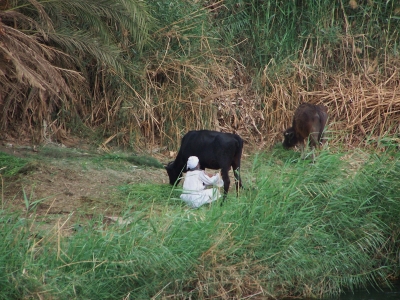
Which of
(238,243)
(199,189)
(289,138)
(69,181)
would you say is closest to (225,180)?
(199,189)

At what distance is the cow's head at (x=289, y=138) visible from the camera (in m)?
11.2

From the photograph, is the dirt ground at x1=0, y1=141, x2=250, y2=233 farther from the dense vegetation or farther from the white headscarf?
the white headscarf

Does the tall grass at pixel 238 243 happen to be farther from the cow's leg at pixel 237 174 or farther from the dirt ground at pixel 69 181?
the dirt ground at pixel 69 181

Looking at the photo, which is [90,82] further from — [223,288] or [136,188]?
[223,288]

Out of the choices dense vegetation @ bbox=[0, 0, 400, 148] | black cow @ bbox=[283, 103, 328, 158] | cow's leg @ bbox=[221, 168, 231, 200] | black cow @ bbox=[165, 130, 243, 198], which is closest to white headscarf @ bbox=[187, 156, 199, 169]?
black cow @ bbox=[165, 130, 243, 198]

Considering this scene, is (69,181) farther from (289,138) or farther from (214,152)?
(289,138)

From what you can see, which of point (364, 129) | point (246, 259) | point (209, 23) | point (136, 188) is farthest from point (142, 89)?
point (246, 259)

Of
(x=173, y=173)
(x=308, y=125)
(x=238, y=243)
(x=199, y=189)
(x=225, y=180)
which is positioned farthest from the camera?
(x=308, y=125)

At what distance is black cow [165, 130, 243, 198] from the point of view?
8.45m

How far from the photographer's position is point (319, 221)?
7.99m

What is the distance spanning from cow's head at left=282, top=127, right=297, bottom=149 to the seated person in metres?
2.85

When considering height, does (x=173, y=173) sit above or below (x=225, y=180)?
below

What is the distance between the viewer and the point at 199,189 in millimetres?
8289

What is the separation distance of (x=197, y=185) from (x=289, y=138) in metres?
3.34
